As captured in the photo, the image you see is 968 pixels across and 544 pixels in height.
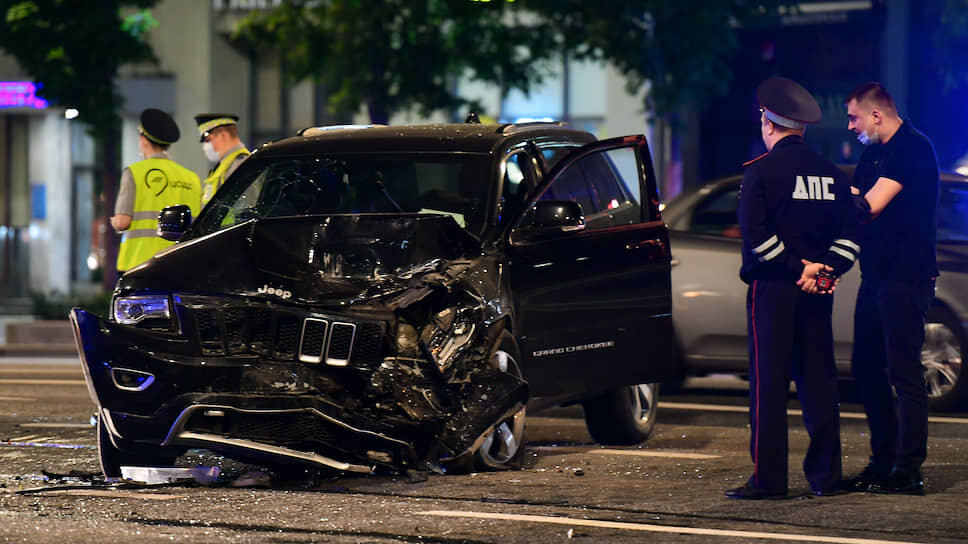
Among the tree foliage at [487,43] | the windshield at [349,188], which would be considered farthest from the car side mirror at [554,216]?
the tree foliage at [487,43]

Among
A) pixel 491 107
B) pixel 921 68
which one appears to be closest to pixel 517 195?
pixel 921 68

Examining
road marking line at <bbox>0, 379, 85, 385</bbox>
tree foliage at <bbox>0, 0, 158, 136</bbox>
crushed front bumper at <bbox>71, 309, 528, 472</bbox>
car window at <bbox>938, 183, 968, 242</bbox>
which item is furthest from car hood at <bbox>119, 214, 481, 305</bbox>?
tree foliage at <bbox>0, 0, 158, 136</bbox>

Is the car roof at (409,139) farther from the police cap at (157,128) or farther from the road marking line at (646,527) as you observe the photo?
the road marking line at (646,527)

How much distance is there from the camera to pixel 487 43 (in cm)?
1986

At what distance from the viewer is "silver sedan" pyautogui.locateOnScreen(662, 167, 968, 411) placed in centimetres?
1090

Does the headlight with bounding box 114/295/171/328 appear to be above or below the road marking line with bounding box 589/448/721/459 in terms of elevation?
above

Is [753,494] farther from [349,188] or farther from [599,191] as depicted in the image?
[349,188]

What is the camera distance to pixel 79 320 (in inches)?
277

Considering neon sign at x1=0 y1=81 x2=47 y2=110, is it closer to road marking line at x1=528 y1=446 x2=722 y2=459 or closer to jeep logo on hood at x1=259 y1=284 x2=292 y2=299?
road marking line at x1=528 y1=446 x2=722 y2=459

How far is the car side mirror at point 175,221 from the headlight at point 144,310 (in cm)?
130

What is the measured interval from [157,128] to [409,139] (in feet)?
7.23

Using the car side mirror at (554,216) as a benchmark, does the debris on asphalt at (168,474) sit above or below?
below

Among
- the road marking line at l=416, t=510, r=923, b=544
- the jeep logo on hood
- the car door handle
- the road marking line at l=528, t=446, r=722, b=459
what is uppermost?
the car door handle

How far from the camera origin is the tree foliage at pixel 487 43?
18.6 metres
